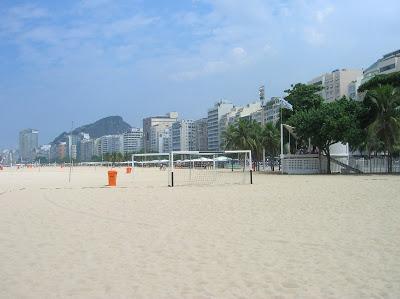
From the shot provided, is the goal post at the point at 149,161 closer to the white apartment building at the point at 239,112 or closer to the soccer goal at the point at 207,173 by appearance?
the soccer goal at the point at 207,173

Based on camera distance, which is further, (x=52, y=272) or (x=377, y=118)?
(x=377, y=118)

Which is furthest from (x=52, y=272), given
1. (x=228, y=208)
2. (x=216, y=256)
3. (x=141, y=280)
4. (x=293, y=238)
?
(x=228, y=208)

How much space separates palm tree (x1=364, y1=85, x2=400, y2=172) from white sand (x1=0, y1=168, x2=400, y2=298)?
94.3 ft

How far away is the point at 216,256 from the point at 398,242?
3370 millimetres

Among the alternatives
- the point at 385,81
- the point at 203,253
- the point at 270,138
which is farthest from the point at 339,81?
the point at 203,253

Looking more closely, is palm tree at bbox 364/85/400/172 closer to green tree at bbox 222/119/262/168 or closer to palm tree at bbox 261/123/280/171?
palm tree at bbox 261/123/280/171

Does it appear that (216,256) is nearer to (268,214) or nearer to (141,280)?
(141,280)

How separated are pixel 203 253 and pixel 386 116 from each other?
37.0m

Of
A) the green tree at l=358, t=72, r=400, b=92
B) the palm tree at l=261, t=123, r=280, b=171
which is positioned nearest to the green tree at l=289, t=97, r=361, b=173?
the green tree at l=358, t=72, r=400, b=92

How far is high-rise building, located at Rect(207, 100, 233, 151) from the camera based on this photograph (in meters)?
181

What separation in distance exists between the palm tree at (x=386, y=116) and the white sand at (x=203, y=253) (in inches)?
1132

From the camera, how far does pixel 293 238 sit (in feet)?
28.5

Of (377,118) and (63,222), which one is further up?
(377,118)

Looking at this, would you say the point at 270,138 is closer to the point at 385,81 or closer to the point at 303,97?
the point at 303,97
